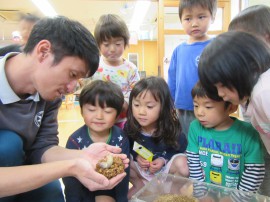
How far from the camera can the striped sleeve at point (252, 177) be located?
1.15 metres

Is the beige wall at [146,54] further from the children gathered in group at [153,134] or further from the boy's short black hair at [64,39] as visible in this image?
the boy's short black hair at [64,39]

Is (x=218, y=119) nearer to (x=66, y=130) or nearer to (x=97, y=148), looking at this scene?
(x=97, y=148)

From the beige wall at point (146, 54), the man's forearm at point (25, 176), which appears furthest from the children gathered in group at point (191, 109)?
the beige wall at point (146, 54)

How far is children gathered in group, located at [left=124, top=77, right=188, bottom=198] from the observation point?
4.53ft

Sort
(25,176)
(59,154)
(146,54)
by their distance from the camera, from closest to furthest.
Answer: (25,176) → (59,154) → (146,54)

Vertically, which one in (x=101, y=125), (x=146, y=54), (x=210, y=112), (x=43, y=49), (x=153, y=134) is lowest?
(x=146, y=54)

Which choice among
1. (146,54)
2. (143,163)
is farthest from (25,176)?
(146,54)

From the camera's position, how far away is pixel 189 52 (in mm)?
1578

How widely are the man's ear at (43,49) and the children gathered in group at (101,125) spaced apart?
47cm

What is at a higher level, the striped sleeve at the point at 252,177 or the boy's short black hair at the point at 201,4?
the boy's short black hair at the point at 201,4

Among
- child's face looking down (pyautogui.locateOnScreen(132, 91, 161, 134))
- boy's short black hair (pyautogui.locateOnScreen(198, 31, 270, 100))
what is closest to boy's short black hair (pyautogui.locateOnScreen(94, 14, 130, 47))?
child's face looking down (pyautogui.locateOnScreen(132, 91, 161, 134))

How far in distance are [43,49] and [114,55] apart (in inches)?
29.5

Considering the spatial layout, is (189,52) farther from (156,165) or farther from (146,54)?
(146,54)

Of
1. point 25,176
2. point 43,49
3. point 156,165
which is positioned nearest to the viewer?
point 25,176
